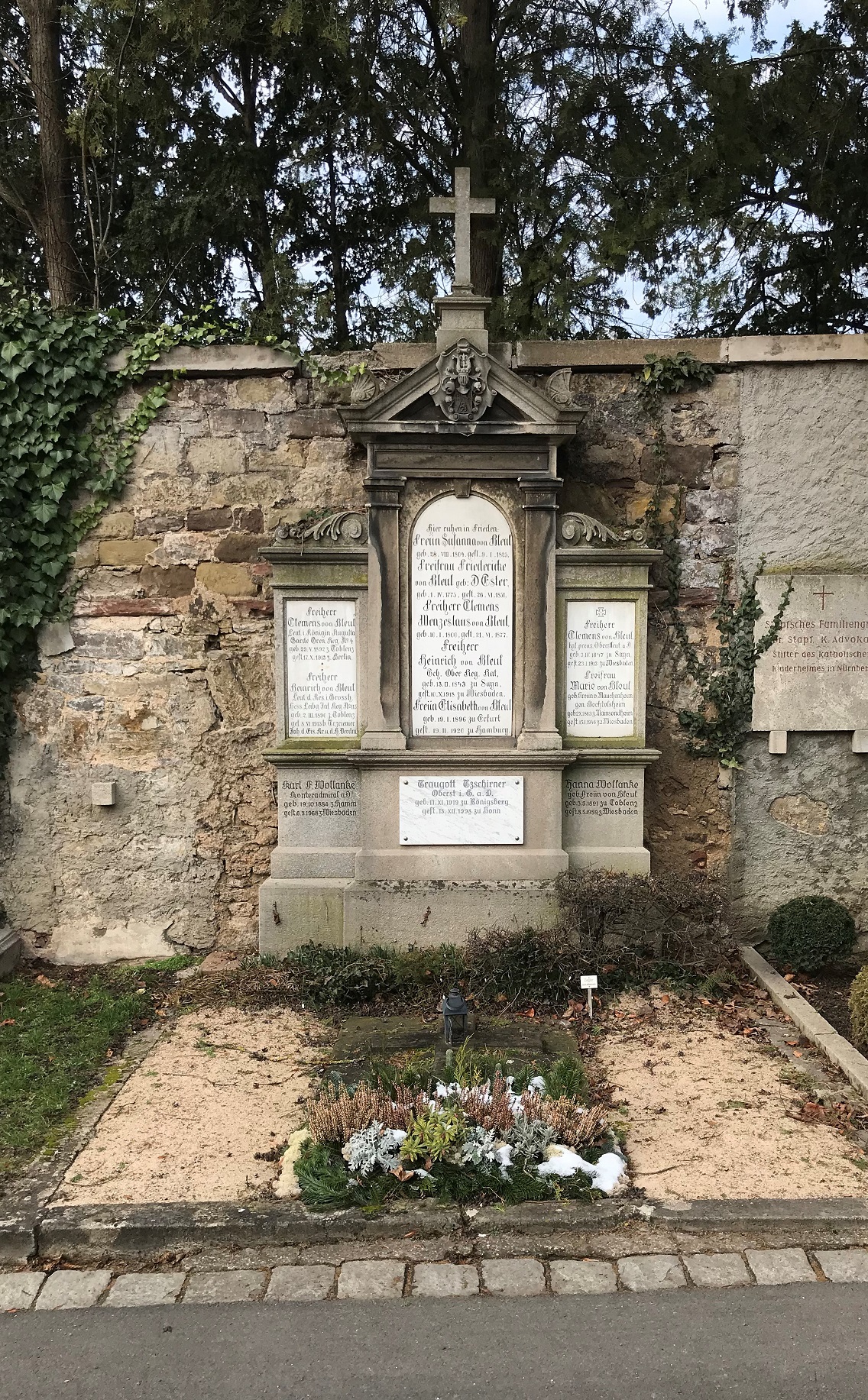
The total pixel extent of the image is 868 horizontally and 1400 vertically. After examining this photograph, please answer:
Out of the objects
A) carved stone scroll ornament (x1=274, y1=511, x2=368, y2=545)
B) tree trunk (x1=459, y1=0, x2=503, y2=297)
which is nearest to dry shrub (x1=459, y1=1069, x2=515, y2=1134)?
carved stone scroll ornament (x1=274, y1=511, x2=368, y2=545)

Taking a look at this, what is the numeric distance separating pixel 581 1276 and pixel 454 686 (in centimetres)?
319

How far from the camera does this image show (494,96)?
26.7ft

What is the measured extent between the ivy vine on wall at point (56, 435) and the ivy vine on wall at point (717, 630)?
1910 millimetres

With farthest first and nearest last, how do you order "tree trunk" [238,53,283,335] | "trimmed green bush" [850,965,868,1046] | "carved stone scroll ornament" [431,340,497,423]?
→ 1. "tree trunk" [238,53,283,335]
2. "carved stone scroll ornament" [431,340,497,423]
3. "trimmed green bush" [850,965,868,1046]

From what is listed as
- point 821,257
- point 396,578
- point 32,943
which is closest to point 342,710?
point 396,578

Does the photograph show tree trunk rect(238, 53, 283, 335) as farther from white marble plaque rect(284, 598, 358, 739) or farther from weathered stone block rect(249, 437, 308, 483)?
white marble plaque rect(284, 598, 358, 739)

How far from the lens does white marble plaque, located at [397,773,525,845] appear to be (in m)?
5.51

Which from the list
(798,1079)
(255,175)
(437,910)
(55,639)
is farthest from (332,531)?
(255,175)

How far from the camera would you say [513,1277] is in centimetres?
296

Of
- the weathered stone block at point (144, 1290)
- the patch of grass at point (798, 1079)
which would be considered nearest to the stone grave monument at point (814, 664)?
the patch of grass at point (798, 1079)

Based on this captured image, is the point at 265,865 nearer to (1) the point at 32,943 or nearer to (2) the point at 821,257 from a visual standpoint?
(1) the point at 32,943

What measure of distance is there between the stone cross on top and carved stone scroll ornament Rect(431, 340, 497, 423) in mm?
437

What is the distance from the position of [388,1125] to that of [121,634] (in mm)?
3609

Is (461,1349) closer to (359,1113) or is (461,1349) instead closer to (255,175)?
(359,1113)
